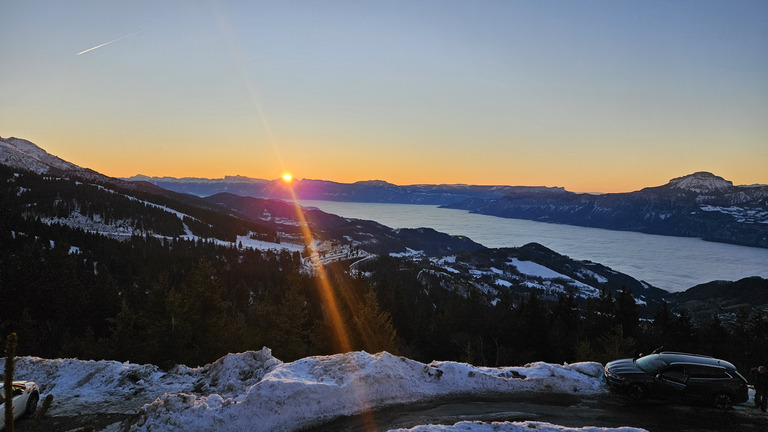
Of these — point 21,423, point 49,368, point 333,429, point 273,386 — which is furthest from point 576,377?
point 49,368

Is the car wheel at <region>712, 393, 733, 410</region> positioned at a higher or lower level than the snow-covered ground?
higher

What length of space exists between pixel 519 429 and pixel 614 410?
6.07m

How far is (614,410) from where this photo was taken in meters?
15.6

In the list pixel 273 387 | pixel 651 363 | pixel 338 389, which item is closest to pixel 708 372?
pixel 651 363

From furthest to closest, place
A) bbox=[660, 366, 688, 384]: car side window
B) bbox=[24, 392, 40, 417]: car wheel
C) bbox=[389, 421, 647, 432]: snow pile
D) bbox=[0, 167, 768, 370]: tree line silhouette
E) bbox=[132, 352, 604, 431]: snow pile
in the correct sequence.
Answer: bbox=[0, 167, 768, 370]: tree line silhouette < bbox=[660, 366, 688, 384]: car side window < bbox=[24, 392, 40, 417]: car wheel < bbox=[132, 352, 604, 431]: snow pile < bbox=[389, 421, 647, 432]: snow pile

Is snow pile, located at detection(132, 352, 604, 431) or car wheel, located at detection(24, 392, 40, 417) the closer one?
snow pile, located at detection(132, 352, 604, 431)

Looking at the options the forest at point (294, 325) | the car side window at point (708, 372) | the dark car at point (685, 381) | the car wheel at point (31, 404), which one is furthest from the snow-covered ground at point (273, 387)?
the car side window at point (708, 372)

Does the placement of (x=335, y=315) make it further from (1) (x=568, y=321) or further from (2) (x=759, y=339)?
(2) (x=759, y=339)

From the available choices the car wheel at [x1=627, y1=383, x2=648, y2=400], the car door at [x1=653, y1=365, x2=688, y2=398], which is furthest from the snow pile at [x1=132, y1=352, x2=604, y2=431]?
the car door at [x1=653, y1=365, x2=688, y2=398]

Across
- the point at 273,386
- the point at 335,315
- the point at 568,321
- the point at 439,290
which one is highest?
the point at 273,386

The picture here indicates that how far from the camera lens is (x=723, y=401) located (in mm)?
16016

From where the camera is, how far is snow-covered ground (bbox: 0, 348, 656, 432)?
13031 mm

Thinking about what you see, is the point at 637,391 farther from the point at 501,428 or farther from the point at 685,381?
the point at 501,428

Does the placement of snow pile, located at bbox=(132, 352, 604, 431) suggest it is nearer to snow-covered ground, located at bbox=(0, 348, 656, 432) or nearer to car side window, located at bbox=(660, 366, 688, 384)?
snow-covered ground, located at bbox=(0, 348, 656, 432)
